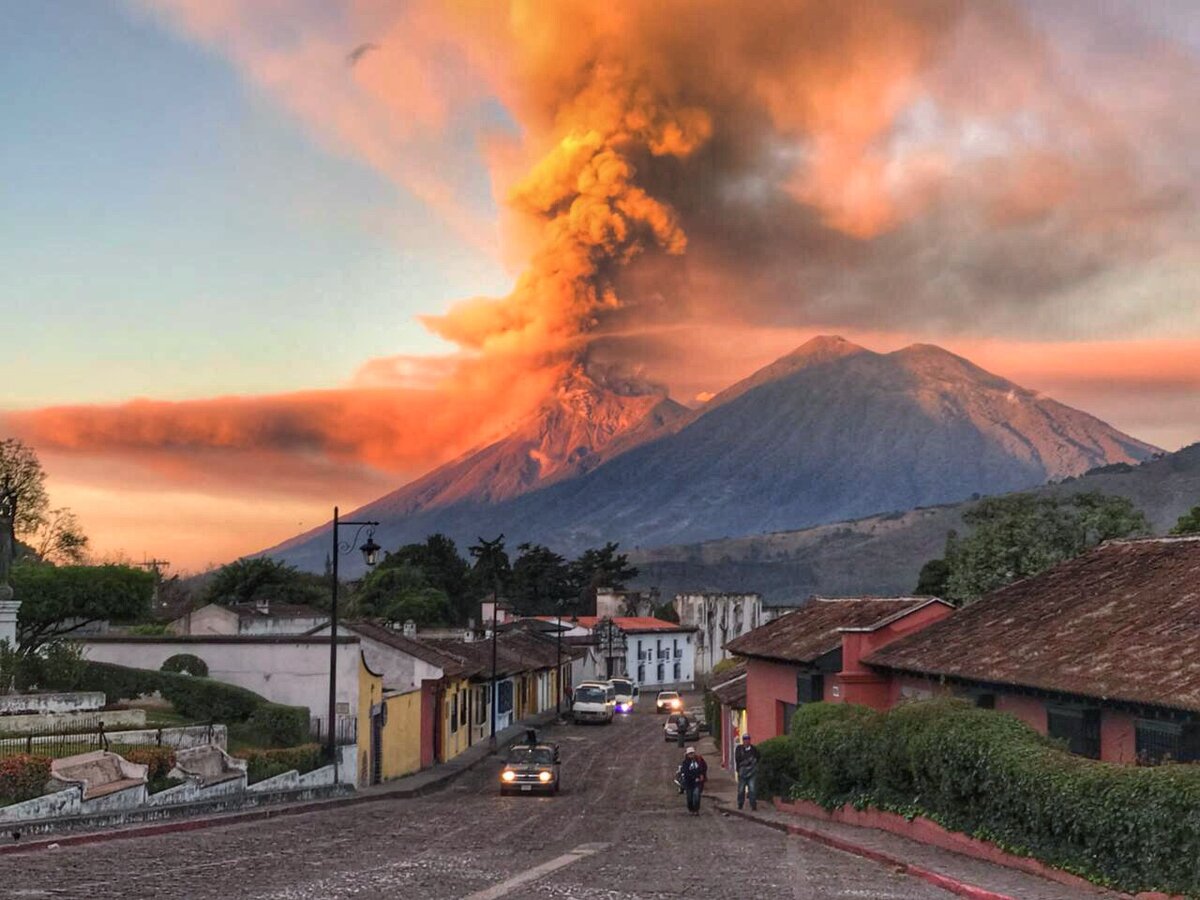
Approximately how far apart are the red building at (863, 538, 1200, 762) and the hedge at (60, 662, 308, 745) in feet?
51.3

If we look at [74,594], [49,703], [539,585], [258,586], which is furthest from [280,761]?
[539,585]

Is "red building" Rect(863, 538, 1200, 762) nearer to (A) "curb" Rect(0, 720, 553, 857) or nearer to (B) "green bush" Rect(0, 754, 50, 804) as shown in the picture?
(A) "curb" Rect(0, 720, 553, 857)

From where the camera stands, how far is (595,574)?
161750 mm

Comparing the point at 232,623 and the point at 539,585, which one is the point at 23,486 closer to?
the point at 232,623

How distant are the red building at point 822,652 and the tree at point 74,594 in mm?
25216

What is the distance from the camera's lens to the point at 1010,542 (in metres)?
60.8

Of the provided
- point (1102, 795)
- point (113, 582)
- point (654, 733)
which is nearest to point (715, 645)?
point (654, 733)

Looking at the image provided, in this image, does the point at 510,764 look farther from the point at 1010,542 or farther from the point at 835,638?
the point at 1010,542

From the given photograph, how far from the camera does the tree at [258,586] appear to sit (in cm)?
10694

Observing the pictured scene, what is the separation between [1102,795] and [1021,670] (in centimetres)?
911

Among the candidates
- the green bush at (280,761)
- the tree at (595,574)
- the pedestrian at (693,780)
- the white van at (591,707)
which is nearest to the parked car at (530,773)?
the green bush at (280,761)

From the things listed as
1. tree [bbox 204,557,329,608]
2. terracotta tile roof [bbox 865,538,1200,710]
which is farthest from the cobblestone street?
tree [bbox 204,557,329,608]

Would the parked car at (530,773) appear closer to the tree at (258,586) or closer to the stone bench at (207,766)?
the stone bench at (207,766)

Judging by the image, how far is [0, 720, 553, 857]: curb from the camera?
→ 21406 mm
